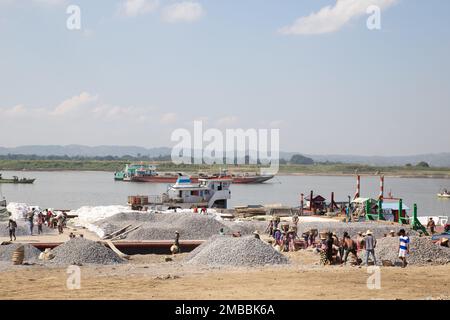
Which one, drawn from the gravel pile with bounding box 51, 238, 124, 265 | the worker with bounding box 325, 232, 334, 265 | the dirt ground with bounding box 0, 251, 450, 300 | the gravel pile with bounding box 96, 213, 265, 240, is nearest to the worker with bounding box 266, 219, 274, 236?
the gravel pile with bounding box 96, 213, 265, 240

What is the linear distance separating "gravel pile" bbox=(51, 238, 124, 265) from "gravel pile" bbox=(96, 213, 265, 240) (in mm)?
8058

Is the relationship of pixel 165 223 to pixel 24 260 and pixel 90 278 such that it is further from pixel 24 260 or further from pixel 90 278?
pixel 90 278

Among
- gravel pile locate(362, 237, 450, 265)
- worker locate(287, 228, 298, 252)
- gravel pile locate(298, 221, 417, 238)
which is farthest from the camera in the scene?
gravel pile locate(298, 221, 417, 238)

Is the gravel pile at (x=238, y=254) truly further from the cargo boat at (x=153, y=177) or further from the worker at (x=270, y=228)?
the cargo boat at (x=153, y=177)

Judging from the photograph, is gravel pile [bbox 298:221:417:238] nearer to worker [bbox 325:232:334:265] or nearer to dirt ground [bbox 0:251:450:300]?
worker [bbox 325:232:334:265]

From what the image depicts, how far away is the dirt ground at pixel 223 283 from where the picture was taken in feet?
53.6

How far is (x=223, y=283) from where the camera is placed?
59.6 feet

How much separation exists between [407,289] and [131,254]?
1596 centimetres

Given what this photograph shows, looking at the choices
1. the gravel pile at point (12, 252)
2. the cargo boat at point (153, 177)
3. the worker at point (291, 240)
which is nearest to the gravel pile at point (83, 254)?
the gravel pile at point (12, 252)

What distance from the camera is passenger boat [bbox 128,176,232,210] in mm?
49281

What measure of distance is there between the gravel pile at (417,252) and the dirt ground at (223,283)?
3.77 feet

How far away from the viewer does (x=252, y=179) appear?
470 feet

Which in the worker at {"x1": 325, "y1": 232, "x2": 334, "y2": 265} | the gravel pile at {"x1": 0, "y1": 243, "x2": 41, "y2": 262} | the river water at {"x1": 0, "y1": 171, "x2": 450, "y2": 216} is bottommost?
the river water at {"x1": 0, "y1": 171, "x2": 450, "y2": 216}
